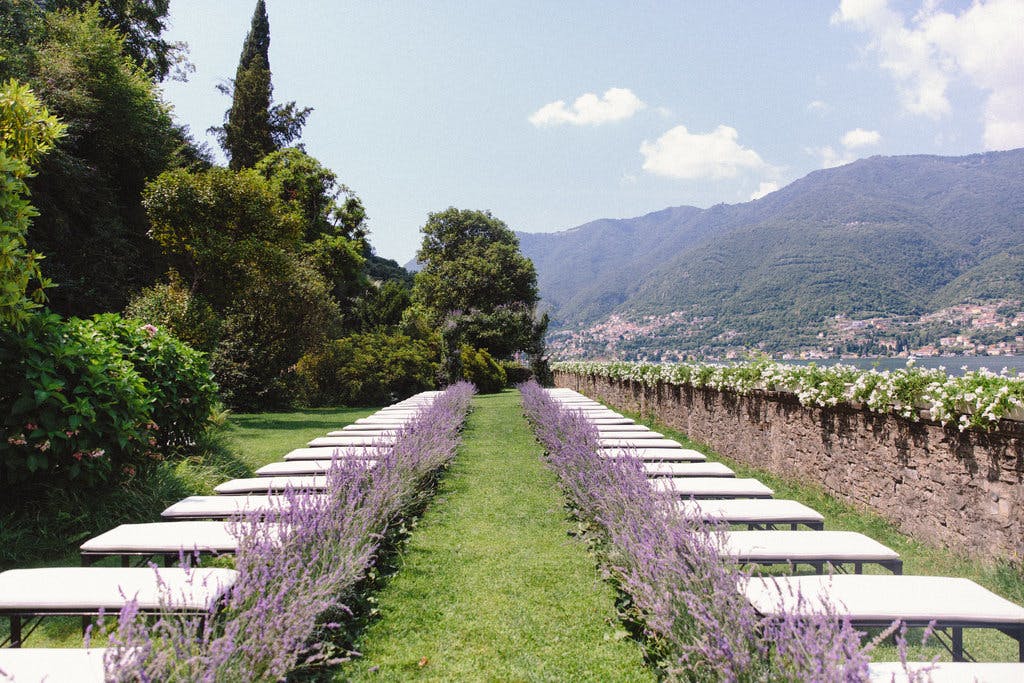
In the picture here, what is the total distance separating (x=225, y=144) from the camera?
28.3 metres

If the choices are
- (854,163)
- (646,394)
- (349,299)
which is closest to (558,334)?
(349,299)

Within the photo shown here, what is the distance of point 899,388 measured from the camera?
4.43 metres

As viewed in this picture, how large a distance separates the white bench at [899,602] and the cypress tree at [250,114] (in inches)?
1139

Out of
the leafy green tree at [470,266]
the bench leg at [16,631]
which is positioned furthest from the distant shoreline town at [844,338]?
the bench leg at [16,631]

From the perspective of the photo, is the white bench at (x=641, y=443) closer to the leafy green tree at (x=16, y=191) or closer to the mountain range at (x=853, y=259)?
the leafy green tree at (x=16, y=191)

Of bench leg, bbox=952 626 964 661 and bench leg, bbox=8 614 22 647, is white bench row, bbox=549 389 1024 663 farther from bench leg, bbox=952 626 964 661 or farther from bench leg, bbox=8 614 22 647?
bench leg, bbox=8 614 22 647

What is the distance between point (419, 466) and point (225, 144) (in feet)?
93.2

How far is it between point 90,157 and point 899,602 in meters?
19.2

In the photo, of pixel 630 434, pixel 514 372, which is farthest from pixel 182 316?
pixel 514 372

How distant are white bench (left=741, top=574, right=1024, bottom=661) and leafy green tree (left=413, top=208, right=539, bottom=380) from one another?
18.3m

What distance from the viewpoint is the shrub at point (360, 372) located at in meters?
17.8

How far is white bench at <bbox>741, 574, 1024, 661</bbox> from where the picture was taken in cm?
197

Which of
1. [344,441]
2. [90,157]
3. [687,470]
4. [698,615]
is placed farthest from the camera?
[90,157]

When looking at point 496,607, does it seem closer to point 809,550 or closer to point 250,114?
point 809,550
